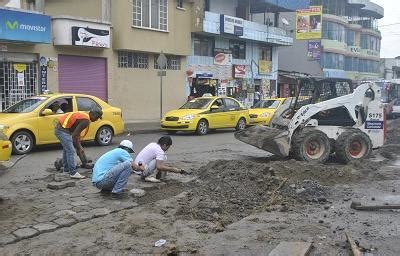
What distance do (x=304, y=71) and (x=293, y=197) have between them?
44125mm

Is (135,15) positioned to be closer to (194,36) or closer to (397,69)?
(194,36)

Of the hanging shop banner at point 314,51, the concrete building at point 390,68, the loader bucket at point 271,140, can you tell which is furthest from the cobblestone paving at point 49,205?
the concrete building at point 390,68

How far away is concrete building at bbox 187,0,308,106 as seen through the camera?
30.1 m

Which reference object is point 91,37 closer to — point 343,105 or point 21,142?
point 21,142

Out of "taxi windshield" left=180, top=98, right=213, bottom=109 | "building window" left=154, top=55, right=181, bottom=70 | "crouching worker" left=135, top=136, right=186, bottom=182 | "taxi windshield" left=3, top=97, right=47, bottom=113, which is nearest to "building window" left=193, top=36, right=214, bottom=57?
"building window" left=154, top=55, right=181, bottom=70

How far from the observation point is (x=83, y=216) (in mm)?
7082

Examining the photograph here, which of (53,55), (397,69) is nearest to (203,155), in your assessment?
(53,55)

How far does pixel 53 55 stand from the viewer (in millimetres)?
21891

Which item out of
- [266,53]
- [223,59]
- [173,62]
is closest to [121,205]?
[173,62]

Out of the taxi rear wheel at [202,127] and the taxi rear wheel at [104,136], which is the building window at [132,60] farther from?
the taxi rear wheel at [104,136]

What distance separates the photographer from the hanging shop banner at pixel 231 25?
30359 millimetres

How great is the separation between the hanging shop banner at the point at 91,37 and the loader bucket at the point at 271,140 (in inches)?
461

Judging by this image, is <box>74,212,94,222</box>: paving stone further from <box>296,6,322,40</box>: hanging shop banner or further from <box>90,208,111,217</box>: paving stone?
<box>296,6,322,40</box>: hanging shop banner

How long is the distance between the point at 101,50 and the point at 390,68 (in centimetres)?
5987
